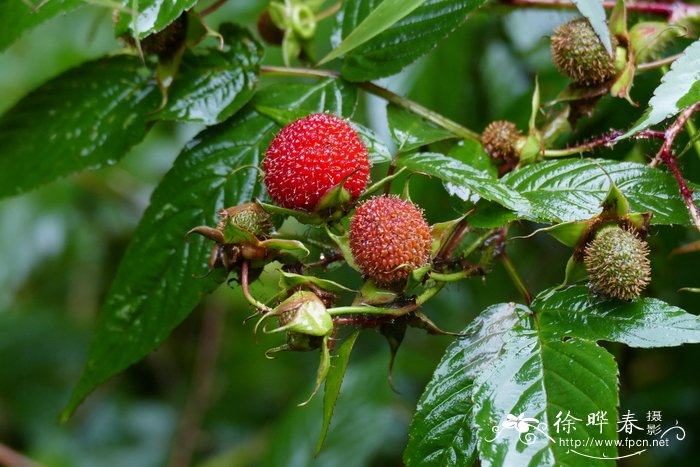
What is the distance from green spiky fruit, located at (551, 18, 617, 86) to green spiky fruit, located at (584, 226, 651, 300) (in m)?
0.21

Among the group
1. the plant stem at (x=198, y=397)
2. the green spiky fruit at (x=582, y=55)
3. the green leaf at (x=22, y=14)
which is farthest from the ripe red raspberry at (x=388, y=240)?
the plant stem at (x=198, y=397)

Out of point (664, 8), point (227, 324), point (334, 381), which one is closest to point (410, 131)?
point (334, 381)

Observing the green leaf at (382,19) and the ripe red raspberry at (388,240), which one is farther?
the green leaf at (382,19)

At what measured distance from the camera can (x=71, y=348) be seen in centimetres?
206

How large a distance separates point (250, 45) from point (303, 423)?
85 centimetres

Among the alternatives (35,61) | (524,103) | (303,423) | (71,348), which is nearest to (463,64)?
(524,103)

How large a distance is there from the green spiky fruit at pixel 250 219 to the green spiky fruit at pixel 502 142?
0.87 feet

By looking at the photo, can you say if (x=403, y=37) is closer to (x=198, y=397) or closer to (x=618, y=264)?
(x=618, y=264)

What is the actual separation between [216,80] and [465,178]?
1.27ft

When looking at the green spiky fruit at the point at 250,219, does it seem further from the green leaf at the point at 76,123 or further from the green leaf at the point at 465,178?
the green leaf at the point at 76,123

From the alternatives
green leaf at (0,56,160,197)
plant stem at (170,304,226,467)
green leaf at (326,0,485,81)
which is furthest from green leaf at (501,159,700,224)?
plant stem at (170,304,226,467)

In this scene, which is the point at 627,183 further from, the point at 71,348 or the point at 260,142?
the point at 71,348

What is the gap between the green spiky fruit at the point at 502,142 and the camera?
804 millimetres

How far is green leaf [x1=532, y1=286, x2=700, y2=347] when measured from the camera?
622 millimetres
